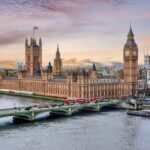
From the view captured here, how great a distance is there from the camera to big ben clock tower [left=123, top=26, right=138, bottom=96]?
275ft

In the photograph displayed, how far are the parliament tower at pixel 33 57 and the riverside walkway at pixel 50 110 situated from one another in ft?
165

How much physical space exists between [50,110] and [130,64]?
32.2 meters

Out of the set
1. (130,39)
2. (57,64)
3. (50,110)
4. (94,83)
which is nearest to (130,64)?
(130,39)

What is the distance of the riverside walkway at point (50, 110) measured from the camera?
52.6 m

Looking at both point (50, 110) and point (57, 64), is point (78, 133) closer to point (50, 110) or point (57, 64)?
point (50, 110)

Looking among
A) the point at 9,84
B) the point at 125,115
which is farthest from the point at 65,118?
the point at 9,84

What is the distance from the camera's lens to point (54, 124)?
5256 cm

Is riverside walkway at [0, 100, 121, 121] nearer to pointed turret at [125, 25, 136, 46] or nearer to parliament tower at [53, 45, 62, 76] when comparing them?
pointed turret at [125, 25, 136, 46]

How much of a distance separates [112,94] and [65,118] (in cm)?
2742

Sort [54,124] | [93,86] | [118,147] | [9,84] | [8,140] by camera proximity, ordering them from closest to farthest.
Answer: [118,147] → [8,140] → [54,124] → [93,86] → [9,84]

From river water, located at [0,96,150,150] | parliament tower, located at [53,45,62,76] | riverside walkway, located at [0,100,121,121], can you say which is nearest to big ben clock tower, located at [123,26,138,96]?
riverside walkway, located at [0,100,121,121]

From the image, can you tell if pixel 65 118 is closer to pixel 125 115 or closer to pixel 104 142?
pixel 125 115

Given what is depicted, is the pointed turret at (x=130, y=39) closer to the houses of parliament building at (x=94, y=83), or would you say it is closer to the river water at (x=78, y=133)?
the houses of parliament building at (x=94, y=83)

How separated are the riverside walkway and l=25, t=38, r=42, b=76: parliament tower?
50.2 meters
